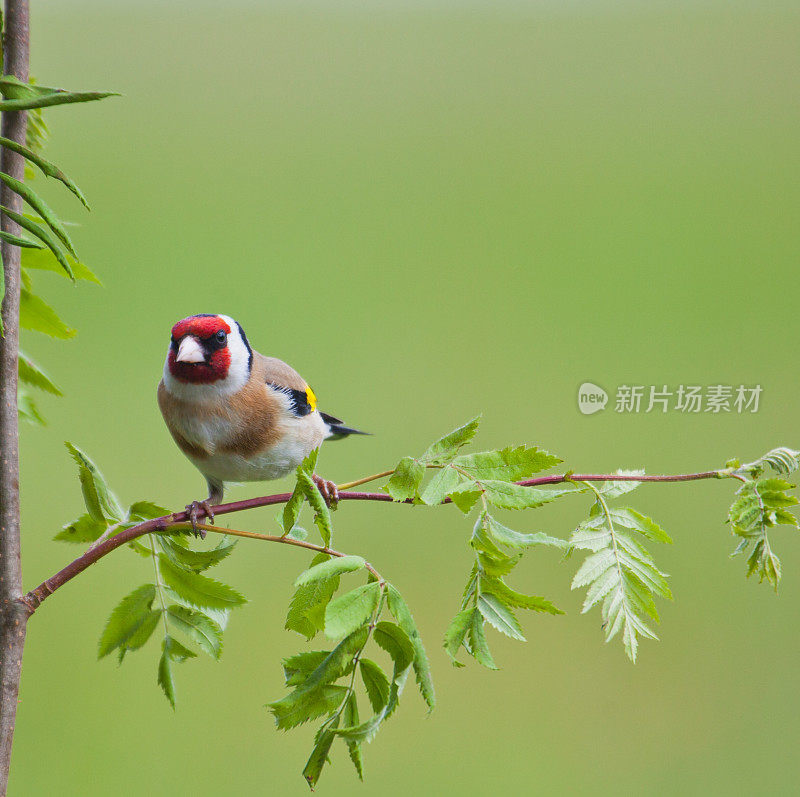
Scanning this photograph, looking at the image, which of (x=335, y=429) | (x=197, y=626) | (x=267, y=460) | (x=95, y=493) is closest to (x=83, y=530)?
(x=95, y=493)

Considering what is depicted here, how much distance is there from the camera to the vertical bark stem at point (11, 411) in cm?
81

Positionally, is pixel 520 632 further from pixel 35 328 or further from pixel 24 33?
pixel 24 33

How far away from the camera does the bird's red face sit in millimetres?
1249

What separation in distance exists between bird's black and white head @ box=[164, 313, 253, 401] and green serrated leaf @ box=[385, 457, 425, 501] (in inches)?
19.5

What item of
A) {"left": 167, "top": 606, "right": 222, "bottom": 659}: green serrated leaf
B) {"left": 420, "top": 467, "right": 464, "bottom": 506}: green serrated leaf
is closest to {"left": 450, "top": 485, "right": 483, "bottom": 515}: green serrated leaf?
{"left": 420, "top": 467, "right": 464, "bottom": 506}: green serrated leaf

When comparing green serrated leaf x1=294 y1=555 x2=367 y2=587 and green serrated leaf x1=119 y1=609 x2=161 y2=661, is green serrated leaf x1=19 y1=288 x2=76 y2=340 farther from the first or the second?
green serrated leaf x1=294 y1=555 x2=367 y2=587

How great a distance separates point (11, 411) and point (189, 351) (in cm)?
40

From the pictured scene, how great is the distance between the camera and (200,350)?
1.28 m

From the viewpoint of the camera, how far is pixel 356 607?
2.60 feet

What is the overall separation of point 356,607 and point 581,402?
0.59m

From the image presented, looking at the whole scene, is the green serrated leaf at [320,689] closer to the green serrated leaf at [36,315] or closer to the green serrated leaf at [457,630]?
the green serrated leaf at [457,630]

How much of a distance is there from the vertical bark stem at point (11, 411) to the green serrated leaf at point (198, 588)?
0.16 meters

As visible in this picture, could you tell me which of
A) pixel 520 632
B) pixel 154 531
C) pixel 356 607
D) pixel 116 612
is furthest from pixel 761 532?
pixel 116 612

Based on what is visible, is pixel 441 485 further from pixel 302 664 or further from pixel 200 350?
pixel 200 350
